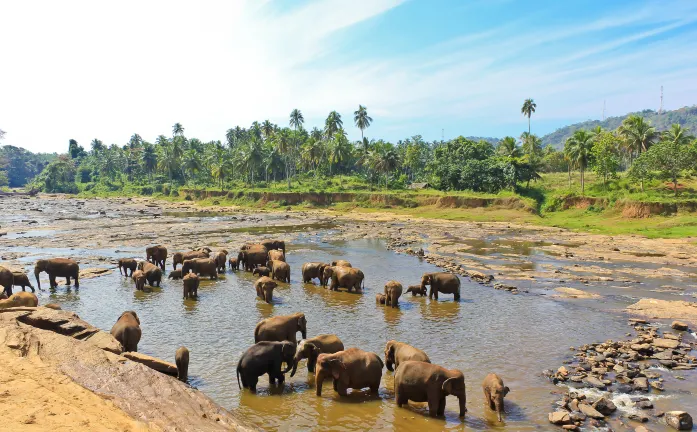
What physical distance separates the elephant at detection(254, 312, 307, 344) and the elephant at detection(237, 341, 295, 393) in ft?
7.61

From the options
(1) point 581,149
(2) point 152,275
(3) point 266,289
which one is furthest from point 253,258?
(1) point 581,149

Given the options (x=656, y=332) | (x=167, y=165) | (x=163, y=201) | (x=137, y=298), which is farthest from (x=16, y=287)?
(x=167, y=165)

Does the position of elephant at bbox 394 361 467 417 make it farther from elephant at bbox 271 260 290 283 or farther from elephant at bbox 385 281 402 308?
elephant at bbox 271 260 290 283

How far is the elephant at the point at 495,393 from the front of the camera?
39.5ft

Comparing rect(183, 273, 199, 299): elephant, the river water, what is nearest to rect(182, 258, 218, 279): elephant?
the river water

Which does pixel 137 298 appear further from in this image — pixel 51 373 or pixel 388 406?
pixel 388 406

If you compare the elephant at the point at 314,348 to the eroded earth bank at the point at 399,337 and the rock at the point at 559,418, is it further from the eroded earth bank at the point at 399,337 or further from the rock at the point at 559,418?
the rock at the point at 559,418

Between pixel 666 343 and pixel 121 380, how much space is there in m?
17.6

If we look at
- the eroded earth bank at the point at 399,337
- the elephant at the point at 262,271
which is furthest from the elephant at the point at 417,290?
the elephant at the point at 262,271

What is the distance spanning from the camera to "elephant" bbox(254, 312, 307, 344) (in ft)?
53.3

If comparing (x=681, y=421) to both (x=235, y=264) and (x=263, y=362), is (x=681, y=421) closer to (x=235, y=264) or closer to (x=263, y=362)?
(x=263, y=362)

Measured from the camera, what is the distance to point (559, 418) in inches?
459

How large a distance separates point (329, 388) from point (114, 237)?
42.7 m

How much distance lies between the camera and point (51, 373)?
10.8 m
